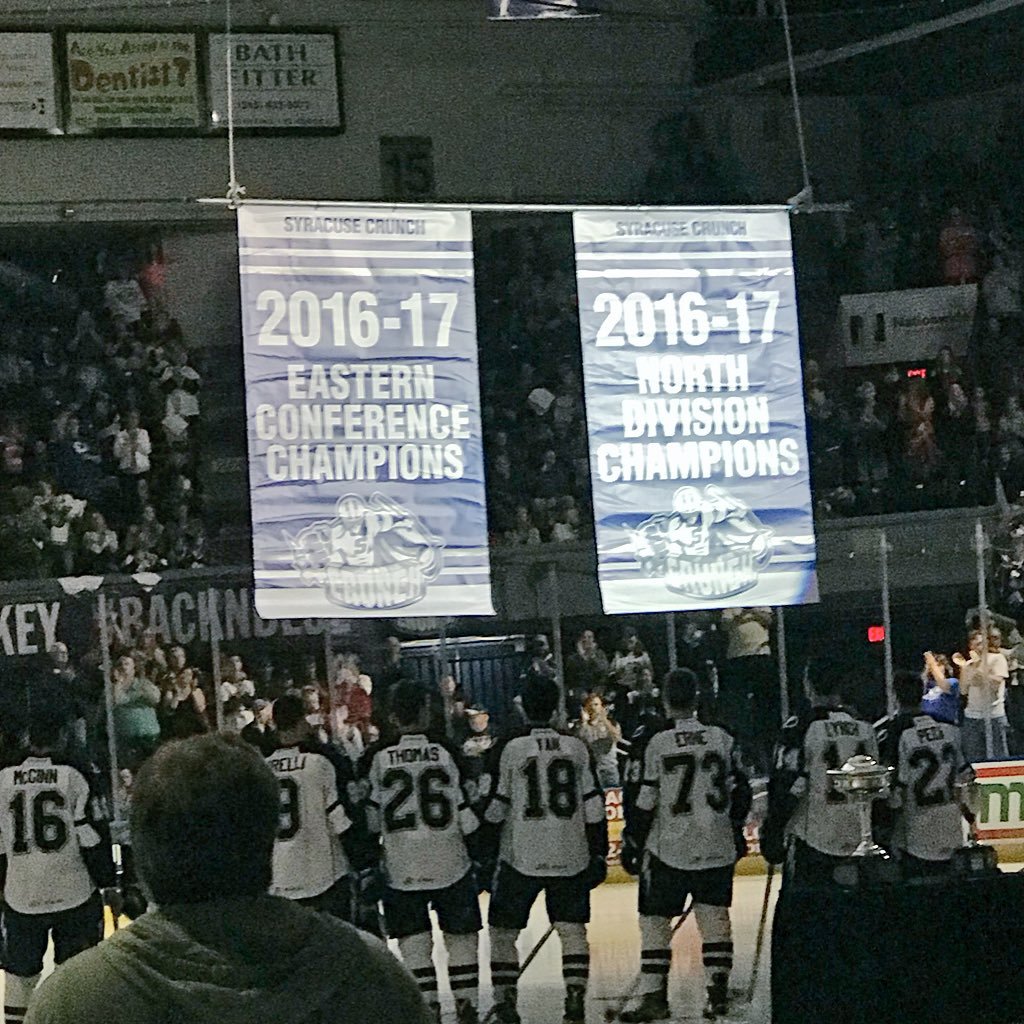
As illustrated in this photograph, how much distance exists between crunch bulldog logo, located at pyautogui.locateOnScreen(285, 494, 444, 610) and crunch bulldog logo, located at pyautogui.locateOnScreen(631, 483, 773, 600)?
92 centimetres

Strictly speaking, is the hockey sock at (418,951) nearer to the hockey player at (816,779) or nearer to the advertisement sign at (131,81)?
the hockey player at (816,779)

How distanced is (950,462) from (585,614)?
3.42 metres

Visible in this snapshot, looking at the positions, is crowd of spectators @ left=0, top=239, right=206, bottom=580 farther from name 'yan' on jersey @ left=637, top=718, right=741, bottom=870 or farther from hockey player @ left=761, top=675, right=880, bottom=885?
hockey player @ left=761, top=675, right=880, bottom=885

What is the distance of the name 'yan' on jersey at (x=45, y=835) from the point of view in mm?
7711

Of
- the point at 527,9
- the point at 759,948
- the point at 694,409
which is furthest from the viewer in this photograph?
the point at 759,948

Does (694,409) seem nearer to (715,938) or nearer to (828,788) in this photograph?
(828,788)

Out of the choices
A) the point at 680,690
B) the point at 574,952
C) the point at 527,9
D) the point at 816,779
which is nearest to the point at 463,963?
the point at 574,952

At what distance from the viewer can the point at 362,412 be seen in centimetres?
753

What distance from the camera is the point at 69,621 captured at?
12266 millimetres

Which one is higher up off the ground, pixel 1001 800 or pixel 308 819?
pixel 308 819

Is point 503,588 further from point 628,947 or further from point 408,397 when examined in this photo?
point 408,397

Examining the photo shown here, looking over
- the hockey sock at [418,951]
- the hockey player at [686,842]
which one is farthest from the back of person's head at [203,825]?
the hockey player at [686,842]

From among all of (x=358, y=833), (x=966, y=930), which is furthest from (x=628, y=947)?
(x=966, y=930)

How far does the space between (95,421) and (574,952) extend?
7714 millimetres
